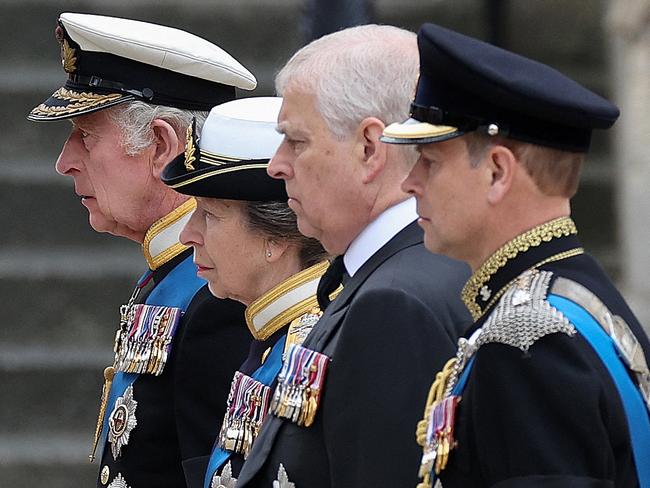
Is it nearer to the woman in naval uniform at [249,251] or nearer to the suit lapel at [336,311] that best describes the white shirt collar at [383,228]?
the suit lapel at [336,311]

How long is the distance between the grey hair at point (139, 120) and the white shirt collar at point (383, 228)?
111 cm

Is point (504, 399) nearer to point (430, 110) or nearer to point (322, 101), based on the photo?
point (430, 110)

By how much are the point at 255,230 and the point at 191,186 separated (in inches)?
6.4

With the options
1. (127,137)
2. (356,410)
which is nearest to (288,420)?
(356,410)

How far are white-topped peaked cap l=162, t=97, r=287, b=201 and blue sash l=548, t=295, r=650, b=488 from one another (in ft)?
3.86

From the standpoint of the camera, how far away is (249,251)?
3273 millimetres

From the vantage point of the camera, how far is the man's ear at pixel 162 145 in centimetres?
384

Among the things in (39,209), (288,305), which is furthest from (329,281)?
(39,209)

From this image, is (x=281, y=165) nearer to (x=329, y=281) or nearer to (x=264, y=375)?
(x=329, y=281)

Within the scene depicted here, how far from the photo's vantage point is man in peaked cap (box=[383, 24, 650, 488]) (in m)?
2.11

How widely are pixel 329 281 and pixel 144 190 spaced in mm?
1018

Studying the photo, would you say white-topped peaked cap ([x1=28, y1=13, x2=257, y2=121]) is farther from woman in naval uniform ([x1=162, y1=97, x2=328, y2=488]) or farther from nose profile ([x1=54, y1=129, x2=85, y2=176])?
woman in naval uniform ([x1=162, y1=97, x2=328, y2=488])

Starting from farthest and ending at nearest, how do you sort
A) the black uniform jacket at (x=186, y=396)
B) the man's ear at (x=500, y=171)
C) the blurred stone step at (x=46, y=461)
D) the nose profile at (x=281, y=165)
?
the blurred stone step at (x=46, y=461), the black uniform jacket at (x=186, y=396), the nose profile at (x=281, y=165), the man's ear at (x=500, y=171)

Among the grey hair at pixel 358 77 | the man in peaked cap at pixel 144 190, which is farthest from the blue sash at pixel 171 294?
the grey hair at pixel 358 77
